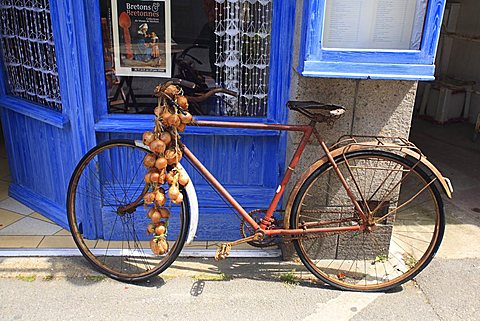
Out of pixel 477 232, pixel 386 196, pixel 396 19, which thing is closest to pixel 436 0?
pixel 396 19

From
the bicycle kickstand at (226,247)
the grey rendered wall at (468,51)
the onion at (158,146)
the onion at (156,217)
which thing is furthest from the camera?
the grey rendered wall at (468,51)

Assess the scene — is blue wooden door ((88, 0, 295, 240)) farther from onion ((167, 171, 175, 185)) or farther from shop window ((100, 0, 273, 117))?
onion ((167, 171, 175, 185))

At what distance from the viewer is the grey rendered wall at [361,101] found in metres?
3.13

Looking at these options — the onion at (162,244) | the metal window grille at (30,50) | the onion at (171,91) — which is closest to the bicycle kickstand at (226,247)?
the onion at (162,244)

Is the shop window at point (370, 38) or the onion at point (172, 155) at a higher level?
the shop window at point (370, 38)

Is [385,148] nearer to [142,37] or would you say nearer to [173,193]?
[173,193]

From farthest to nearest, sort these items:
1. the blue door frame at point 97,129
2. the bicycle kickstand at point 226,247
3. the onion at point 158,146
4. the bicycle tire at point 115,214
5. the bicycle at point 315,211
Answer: the bicycle tire at point 115,214 → the blue door frame at point 97,129 → the bicycle kickstand at point 226,247 → the bicycle at point 315,211 → the onion at point 158,146

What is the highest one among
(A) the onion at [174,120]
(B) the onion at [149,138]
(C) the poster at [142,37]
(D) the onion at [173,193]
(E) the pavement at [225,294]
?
(C) the poster at [142,37]

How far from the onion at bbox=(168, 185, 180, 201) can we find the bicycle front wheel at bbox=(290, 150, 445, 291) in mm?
805

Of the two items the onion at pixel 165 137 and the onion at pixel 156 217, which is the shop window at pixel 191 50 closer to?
the onion at pixel 165 137

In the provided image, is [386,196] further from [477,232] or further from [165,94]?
[165,94]

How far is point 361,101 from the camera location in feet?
10.4

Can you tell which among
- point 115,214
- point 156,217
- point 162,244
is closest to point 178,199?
point 156,217

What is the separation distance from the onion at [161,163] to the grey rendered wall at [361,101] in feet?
3.27
